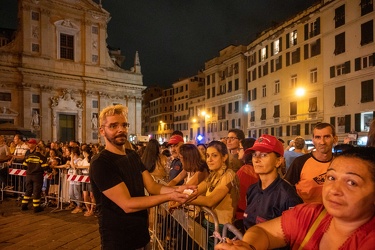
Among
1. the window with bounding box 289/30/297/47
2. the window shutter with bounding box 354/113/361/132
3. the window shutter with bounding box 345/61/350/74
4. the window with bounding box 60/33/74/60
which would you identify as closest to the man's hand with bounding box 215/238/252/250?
the window shutter with bounding box 354/113/361/132

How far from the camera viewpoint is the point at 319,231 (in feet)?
6.57

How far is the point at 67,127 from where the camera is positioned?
35812 mm

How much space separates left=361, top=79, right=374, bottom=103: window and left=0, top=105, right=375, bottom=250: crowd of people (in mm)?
23252

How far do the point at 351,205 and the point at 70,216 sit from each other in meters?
8.43

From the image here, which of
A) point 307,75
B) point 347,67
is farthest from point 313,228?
point 307,75

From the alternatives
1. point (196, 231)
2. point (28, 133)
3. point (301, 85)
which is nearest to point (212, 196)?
point (196, 231)

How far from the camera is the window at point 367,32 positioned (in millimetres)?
25000

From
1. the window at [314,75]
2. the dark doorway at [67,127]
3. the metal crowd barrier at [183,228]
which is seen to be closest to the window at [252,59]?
the window at [314,75]

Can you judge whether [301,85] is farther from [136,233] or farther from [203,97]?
[136,233]

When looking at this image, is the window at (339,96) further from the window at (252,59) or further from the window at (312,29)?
the window at (252,59)

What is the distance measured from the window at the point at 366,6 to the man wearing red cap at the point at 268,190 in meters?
27.1

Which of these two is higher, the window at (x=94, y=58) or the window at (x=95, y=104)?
the window at (x=94, y=58)

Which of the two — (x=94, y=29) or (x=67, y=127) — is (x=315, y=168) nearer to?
(x=67, y=127)

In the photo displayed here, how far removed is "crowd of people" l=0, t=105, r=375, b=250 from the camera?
1851 millimetres
